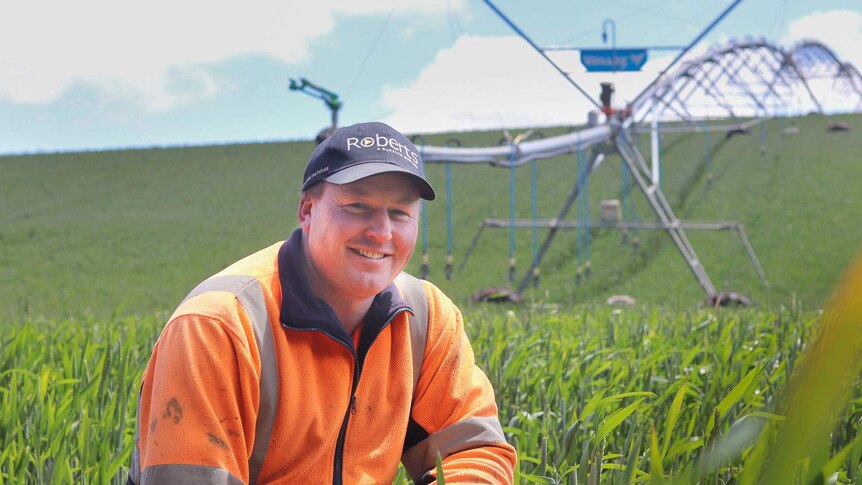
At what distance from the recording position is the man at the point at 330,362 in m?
1.84

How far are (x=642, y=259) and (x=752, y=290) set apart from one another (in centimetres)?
254

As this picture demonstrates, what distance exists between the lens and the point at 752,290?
13930mm

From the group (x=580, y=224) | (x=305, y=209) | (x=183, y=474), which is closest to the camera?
(x=183, y=474)

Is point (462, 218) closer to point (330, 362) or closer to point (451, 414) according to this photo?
point (451, 414)

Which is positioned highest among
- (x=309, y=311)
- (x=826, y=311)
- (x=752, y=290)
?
(x=826, y=311)

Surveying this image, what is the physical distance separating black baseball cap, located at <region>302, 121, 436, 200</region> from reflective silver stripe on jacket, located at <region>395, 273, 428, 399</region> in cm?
30

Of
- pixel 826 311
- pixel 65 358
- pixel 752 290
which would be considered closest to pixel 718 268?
pixel 752 290

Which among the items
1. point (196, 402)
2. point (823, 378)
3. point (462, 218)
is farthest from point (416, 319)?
point (462, 218)

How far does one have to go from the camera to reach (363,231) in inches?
82.7

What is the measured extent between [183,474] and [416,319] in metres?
0.76

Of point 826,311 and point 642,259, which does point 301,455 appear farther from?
point 642,259

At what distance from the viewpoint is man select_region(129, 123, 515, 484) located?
1839 millimetres

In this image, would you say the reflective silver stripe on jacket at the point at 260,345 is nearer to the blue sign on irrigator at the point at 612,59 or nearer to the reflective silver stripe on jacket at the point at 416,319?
the reflective silver stripe on jacket at the point at 416,319

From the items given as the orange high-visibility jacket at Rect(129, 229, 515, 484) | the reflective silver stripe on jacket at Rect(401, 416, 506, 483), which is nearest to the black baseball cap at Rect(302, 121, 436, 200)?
the orange high-visibility jacket at Rect(129, 229, 515, 484)
